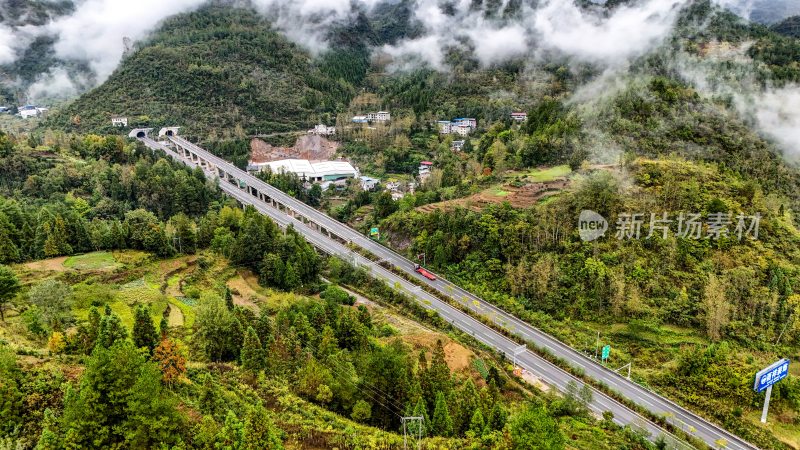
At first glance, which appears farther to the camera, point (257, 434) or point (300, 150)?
point (300, 150)

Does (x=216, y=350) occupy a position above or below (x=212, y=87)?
below

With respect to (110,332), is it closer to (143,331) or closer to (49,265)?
(143,331)

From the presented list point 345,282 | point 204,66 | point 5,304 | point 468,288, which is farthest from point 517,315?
point 204,66

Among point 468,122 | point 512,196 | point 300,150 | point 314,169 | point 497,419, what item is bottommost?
point 314,169

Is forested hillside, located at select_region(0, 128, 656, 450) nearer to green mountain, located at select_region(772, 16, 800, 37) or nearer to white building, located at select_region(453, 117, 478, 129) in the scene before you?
white building, located at select_region(453, 117, 478, 129)

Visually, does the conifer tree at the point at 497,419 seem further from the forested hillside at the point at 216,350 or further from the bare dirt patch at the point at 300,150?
the bare dirt patch at the point at 300,150

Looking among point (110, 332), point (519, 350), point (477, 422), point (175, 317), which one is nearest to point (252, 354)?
point (110, 332)

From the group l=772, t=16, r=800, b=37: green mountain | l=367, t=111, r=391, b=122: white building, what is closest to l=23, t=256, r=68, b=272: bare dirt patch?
l=367, t=111, r=391, b=122: white building
